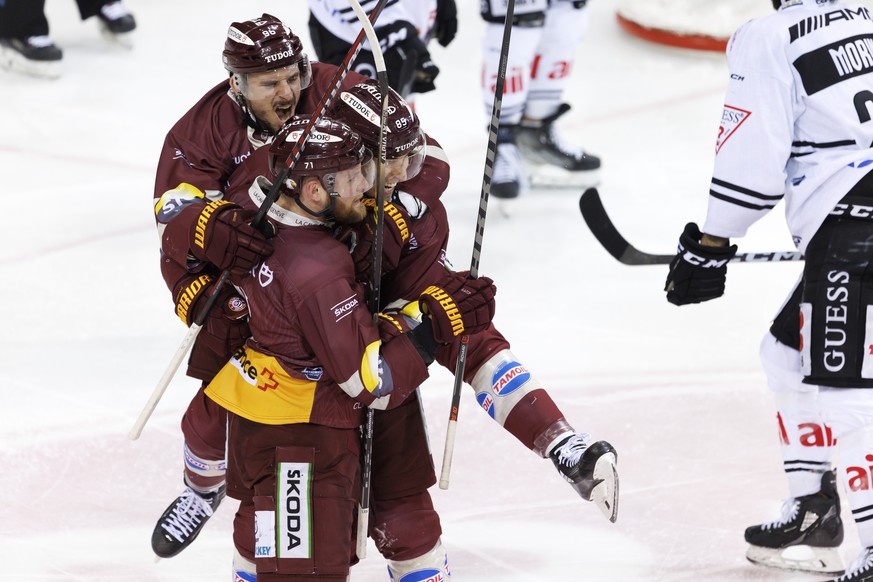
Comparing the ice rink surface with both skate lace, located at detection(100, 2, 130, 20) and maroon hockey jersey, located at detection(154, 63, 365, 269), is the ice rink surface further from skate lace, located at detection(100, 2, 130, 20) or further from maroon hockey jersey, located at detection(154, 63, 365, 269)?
maroon hockey jersey, located at detection(154, 63, 365, 269)

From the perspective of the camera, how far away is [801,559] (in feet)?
10.00

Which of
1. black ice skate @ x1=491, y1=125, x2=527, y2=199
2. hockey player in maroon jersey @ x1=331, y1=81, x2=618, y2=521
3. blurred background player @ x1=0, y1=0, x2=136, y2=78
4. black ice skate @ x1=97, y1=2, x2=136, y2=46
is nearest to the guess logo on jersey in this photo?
hockey player in maroon jersey @ x1=331, y1=81, x2=618, y2=521

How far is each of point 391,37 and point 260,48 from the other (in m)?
1.79

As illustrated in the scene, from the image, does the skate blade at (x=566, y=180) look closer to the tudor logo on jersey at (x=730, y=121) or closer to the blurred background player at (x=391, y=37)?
the blurred background player at (x=391, y=37)

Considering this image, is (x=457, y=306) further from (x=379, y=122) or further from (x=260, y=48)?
(x=260, y=48)

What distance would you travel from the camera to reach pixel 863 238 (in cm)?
262

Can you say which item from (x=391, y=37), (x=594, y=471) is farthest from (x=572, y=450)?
(x=391, y=37)

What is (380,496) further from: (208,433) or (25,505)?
(25,505)

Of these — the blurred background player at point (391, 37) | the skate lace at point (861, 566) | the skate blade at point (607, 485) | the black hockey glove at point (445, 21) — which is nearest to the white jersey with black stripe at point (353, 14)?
the blurred background player at point (391, 37)

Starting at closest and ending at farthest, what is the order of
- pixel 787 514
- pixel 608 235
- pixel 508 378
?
pixel 508 378
pixel 787 514
pixel 608 235

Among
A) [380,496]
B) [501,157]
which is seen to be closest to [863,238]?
[380,496]

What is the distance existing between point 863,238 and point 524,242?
219cm

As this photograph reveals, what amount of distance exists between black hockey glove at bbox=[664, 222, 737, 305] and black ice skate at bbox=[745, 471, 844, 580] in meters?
0.53

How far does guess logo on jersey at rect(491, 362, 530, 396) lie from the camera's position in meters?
2.68
